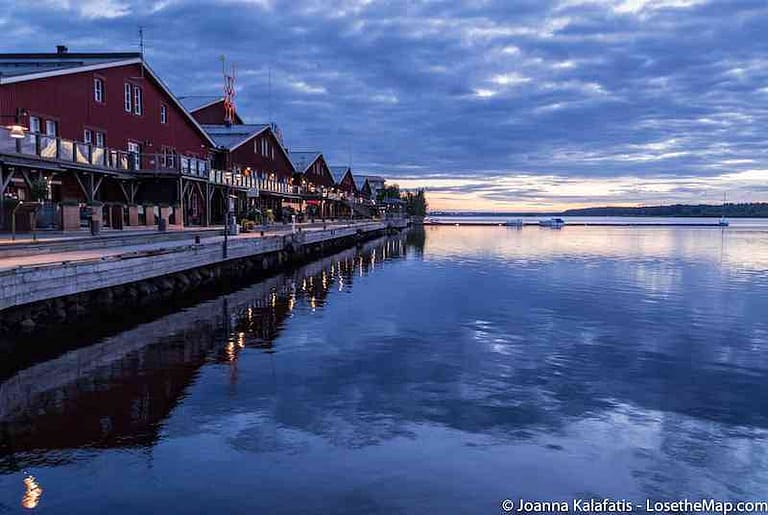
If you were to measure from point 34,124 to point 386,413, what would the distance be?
2933cm

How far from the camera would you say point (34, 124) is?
108 feet

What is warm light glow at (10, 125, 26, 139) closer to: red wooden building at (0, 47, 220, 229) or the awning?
red wooden building at (0, 47, 220, 229)

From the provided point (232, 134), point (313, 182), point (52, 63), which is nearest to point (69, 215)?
point (52, 63)

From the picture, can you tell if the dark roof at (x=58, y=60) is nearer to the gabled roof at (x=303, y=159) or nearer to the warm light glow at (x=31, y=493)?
the warm light glow at (x=31, y=493)

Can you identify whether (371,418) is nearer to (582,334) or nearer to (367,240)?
(582,334)

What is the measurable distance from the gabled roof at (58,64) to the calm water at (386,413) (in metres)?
17.5

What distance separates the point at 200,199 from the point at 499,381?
43280 mm

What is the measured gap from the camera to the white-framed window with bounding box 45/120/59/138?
111 ft

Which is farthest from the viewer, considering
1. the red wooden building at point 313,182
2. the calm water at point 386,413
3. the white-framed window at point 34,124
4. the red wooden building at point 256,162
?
the red wooden building at point 313,182

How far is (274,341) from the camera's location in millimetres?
20938

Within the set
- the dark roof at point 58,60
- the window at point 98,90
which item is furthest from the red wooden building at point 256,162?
the window at point 98,90

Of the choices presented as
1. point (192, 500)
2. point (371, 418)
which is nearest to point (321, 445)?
point (371, 418)

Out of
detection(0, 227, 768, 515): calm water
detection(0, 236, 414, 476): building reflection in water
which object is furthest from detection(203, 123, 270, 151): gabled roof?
detection(0, 227, 768, 515): calm water

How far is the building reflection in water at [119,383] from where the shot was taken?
1154cm
